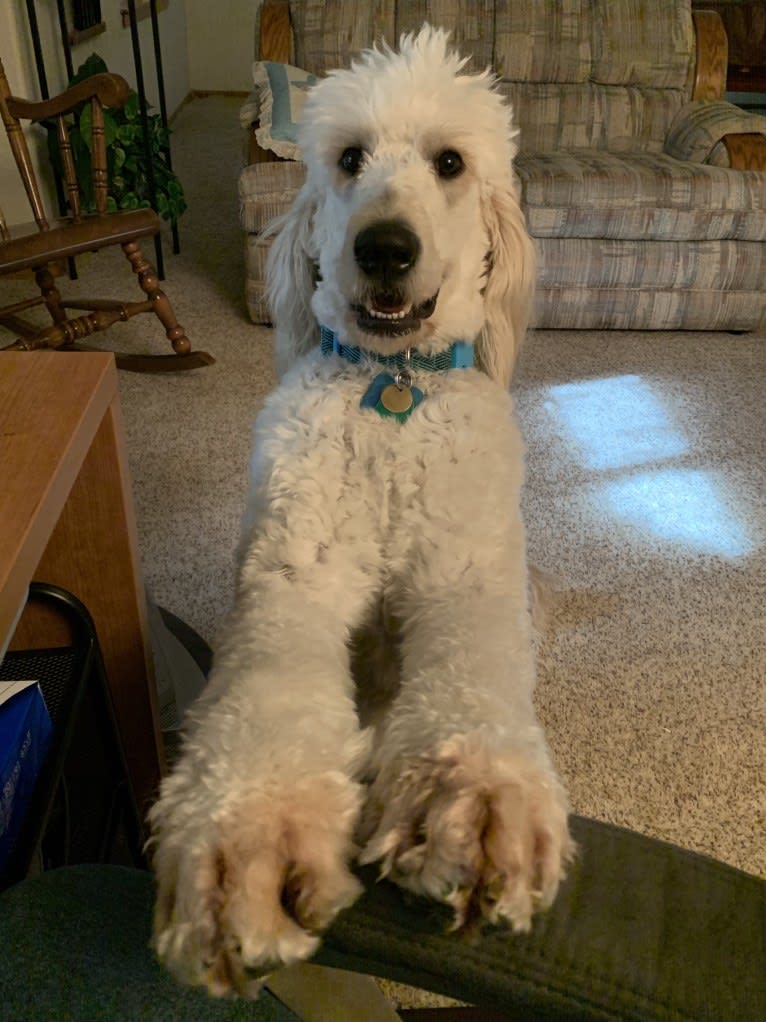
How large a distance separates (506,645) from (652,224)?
95.9 inches

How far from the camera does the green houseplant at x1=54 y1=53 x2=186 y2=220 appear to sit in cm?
313

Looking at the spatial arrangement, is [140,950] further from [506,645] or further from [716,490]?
[716,490]

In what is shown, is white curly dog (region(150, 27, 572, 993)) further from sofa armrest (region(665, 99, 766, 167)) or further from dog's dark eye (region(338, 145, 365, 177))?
sofa armrest (region(665, 99, 766, 167))

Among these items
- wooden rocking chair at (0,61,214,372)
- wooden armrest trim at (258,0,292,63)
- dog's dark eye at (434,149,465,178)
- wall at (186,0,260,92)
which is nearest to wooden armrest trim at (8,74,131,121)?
wooden rocking chair at (0,61,214,372)

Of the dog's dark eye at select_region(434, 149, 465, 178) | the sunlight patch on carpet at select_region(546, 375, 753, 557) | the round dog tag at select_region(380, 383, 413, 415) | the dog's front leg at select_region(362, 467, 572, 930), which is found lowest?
the sunlight patch on carpet at select_region(546, 375, 753, 557)

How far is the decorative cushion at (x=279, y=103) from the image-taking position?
8.75 feet

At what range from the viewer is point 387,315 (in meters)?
0.98

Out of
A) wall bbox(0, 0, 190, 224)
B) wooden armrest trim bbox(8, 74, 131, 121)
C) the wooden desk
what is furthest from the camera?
wall bbox(0, 0, 190, 224)

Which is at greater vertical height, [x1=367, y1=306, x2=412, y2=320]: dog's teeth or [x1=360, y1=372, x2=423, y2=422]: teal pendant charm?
Answer: [x1=367, y1=306, x2=412, y2=320]: dog's teeth

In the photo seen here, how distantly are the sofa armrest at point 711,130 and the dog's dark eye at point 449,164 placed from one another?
226 cm

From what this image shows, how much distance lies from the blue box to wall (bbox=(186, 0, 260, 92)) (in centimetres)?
677

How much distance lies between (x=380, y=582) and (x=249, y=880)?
0.46m

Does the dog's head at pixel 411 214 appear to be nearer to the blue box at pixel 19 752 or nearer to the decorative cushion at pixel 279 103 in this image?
the blue box at pixel 19 752

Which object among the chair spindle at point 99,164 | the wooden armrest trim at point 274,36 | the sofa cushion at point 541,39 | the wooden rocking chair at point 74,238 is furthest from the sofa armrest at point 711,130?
the chair spindle at point 99,164
